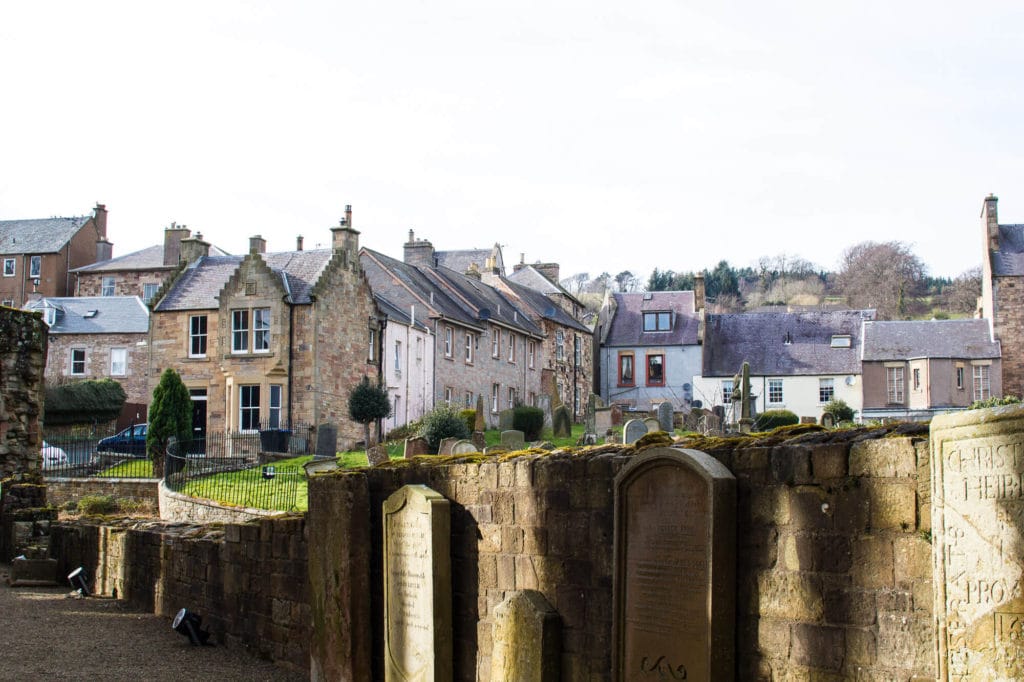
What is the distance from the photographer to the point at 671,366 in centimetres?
6359

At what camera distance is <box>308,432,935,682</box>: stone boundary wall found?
604 centimetres

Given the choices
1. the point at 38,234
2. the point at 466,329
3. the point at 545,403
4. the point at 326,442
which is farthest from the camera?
the point at 38,234

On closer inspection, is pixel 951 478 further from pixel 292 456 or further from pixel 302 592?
pixel 292 456

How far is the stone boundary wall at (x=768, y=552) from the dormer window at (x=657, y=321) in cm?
5524

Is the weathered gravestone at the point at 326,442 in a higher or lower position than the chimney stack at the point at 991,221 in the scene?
lower

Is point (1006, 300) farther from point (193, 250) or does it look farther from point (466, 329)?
point (193, 250)

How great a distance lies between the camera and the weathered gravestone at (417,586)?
9492 mm

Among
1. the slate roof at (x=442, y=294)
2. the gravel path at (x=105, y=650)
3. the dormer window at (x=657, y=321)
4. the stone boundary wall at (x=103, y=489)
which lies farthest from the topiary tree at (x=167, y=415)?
the dormer window at (x=657, y=321)

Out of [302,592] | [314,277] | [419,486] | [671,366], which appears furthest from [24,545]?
[671,366]

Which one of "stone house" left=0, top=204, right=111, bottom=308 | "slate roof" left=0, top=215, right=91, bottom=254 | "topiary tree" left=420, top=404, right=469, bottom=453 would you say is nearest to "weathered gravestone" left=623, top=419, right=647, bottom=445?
"topiary tree" left=420, top=404, right=469, bottom=453

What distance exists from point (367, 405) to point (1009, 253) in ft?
120

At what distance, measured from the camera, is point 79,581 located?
18172 millimetres

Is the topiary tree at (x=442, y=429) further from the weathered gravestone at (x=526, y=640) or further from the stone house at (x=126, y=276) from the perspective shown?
the stone house at (x=126, y=276)

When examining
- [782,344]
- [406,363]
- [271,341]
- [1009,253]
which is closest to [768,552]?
[271,341]
